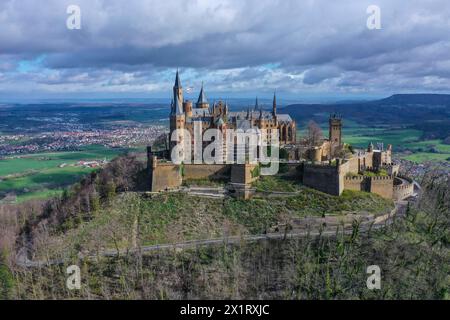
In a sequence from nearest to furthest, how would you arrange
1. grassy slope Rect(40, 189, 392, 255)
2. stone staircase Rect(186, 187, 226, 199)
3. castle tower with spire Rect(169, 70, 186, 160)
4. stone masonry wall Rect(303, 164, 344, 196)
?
1. grassy slope Rect(40, 189, 392, 255)
2. stone masonry wall Rect(303, 164, 344, 196)
3. stone staircase Rect(186, 187, 226, 199)
4. castle tower with spire Rect(169, 70, 186, 160)

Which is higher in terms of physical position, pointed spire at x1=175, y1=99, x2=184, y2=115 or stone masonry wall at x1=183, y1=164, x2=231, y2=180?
pointed spire at x1=175, y1=99, x2=184, y2=115

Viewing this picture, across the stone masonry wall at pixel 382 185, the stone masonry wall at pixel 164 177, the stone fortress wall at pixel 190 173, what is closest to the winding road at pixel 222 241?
the stone masonry wall at pixel 382 185

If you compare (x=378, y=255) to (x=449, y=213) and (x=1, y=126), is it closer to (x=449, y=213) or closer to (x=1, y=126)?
(x=449, y=213)

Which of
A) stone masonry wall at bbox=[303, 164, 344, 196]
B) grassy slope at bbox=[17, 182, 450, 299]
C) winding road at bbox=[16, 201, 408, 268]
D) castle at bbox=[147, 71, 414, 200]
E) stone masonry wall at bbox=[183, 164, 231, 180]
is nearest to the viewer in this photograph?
grassy slope at bbox=[17, 182, 450, 299]

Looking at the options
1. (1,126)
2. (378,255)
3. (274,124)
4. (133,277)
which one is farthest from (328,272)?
(1,126)

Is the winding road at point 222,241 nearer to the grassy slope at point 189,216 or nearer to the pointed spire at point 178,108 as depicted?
the grassy slope at point 189,216

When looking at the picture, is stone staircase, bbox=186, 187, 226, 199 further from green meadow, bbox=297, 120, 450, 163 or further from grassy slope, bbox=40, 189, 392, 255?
green meadow, bbox=297, 120, 450, 163

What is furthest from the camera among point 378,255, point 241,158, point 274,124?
point 274,124

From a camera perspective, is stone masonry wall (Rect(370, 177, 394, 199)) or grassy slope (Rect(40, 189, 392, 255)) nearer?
grassy slope (Rect(40, 189, 392, 255))

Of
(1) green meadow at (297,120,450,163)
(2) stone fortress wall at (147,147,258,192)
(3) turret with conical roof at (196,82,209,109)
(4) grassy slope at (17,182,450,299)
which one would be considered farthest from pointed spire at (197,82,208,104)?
(1) green meadow at (297,120,450,163)

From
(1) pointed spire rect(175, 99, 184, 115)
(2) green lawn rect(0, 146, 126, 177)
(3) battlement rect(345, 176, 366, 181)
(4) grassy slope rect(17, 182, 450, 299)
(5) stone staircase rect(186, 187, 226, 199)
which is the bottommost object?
(4) grassy slope rect(17, 182, 450, 299)
